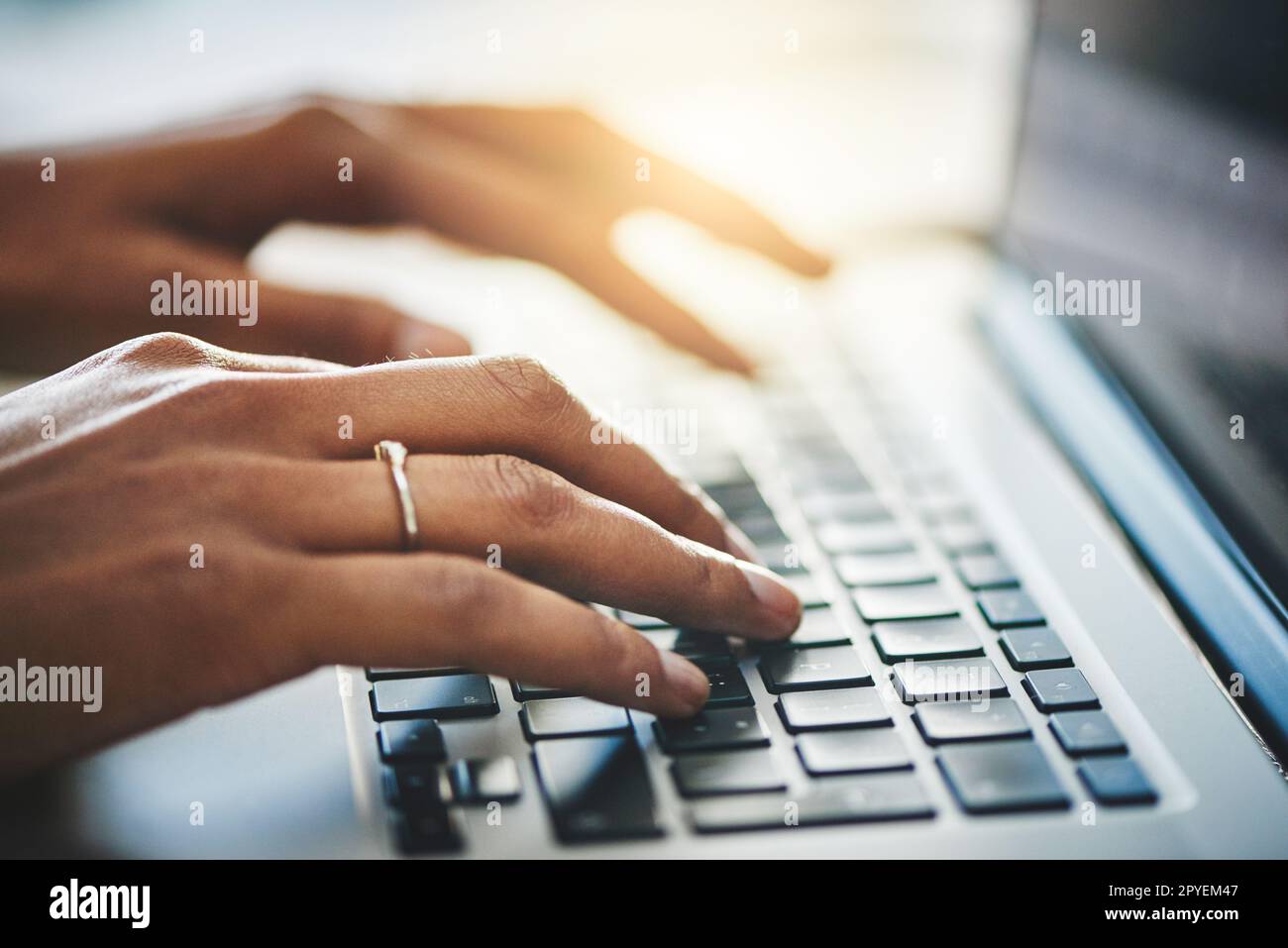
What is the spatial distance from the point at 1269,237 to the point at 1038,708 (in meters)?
0.28

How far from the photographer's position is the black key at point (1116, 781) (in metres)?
0.47

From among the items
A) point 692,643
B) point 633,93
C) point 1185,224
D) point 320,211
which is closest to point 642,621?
point 692,643

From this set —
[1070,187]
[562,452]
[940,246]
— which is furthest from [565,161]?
[562,452]

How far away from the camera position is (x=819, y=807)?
0.46 metres

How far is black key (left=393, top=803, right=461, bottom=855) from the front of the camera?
0.44m

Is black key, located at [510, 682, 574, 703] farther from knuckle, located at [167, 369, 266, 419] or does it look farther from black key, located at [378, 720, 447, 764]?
knuckle, located at [167, 369, 266, 419]

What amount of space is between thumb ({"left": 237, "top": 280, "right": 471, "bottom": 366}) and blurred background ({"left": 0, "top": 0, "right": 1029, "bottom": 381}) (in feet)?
0.39

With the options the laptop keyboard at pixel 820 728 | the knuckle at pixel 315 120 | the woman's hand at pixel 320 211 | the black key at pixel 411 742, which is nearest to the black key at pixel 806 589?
the laptop keyboard at pixel 820 728

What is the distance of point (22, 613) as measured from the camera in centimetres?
47

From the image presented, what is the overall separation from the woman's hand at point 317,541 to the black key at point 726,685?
0.06 ft

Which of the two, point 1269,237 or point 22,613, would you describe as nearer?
point 22,613

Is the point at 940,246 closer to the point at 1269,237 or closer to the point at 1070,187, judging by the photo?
the point at 1070,187

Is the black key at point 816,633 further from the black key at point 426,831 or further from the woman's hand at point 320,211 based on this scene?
the woman's hand at point 320,211
